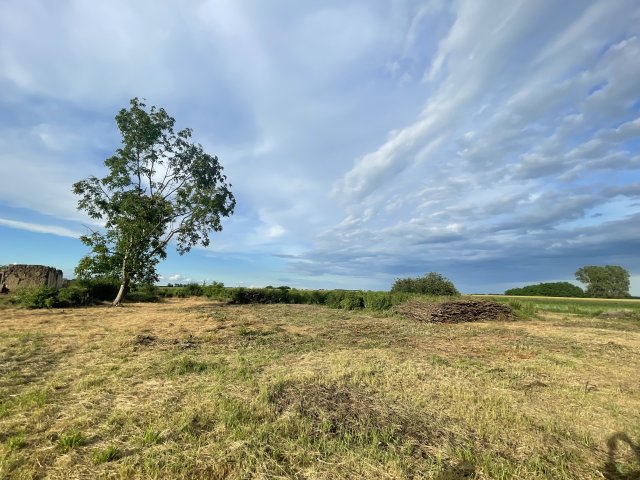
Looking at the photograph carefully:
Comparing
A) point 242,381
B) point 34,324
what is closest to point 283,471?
point 242,381

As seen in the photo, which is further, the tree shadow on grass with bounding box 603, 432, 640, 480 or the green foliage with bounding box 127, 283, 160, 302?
the green foliage with bounding box 127, 283, 160, 302

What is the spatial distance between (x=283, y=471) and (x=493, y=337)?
13715mm

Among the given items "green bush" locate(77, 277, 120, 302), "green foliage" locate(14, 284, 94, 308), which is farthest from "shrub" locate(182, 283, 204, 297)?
"green foliage" locate(14, 284, 94, 308)

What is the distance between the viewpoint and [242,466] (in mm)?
3574

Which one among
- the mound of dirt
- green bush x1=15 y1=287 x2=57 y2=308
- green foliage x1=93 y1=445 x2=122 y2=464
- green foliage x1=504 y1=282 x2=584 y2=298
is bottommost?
green foliage x1=93 y1=445 x2=122 y2=464

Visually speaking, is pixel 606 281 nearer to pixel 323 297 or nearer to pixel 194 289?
pixel 323 297

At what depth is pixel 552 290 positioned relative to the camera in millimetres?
69938

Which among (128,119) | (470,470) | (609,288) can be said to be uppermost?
(128,119)

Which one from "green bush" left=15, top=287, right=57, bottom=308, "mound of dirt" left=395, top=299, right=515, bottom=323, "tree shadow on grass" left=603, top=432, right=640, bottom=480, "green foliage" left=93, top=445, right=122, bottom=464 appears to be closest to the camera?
"green foliage" left=93, top=445, right=122, bottom=464

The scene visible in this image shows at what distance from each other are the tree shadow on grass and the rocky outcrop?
27.3m

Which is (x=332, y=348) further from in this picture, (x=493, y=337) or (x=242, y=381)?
(x=493, y=337)

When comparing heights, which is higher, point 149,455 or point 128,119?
point 128,119

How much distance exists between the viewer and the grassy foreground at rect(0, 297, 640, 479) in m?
3.68

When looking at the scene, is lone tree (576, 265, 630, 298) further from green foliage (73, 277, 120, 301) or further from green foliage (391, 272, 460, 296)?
green foliage (73, 277, 120, 301)
